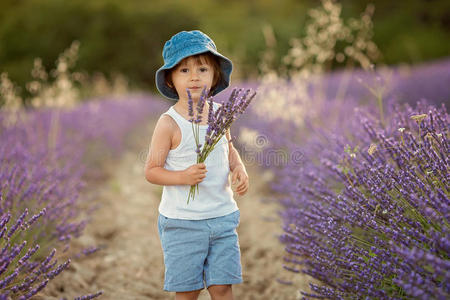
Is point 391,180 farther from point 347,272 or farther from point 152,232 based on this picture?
point 152,232

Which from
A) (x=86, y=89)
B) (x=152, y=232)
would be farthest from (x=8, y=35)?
(x=152, y=232)

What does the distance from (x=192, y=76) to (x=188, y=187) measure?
1.59ft

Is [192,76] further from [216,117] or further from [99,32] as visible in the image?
[99,32]

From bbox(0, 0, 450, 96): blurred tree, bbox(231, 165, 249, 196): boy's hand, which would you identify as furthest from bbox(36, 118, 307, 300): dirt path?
bbox(0, 0, 450, 96): blurred tree

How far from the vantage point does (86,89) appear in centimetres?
980

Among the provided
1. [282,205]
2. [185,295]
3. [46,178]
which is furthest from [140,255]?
[185,295]

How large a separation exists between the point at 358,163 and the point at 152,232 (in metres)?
2.06

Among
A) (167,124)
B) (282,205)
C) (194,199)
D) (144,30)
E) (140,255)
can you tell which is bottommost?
(140,255)

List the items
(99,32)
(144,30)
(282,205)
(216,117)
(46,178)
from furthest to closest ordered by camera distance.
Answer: (144,30), (99,32), (282,205), (46,178), (216,117)

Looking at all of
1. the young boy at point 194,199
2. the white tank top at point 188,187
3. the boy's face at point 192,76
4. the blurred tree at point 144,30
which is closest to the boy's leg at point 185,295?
the young boy at point 194,199

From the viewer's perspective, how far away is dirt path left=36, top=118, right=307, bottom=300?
2566mm

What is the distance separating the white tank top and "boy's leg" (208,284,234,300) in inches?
11.9

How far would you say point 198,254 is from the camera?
1864 millimetres

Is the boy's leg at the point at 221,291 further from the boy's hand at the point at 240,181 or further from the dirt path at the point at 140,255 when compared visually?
the dirt path at the point at 140,255
